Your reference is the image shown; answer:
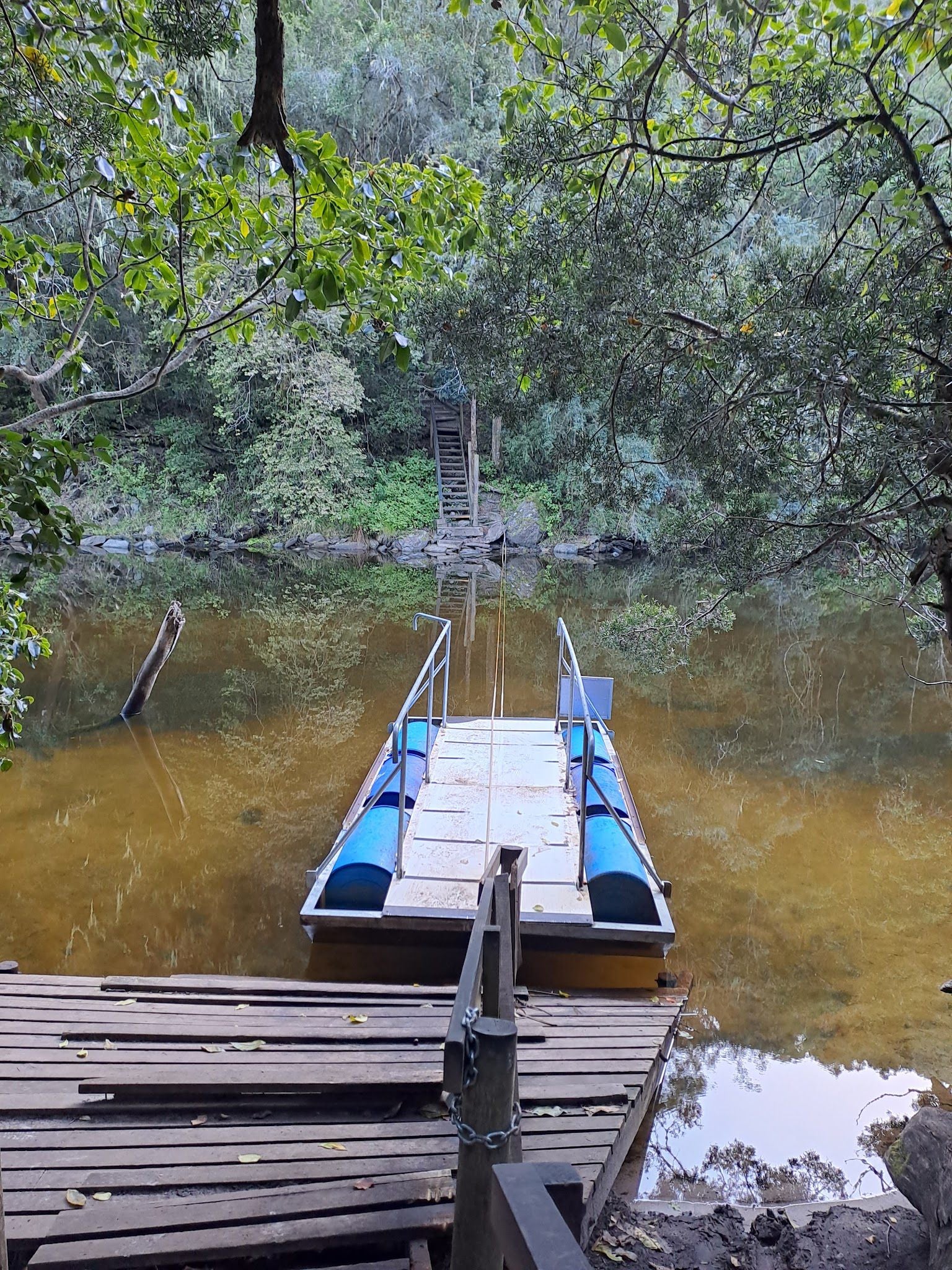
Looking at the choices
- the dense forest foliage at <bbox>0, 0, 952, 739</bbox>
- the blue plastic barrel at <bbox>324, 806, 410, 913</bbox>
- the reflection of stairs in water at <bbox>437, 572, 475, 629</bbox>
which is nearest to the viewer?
the dense forest foliage at <bbox>0, 0, 952, 739</bbox>

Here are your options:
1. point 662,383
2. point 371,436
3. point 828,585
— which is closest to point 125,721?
point 662,383

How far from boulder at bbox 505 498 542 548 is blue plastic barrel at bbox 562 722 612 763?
48.3ft

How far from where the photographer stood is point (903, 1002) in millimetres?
4832

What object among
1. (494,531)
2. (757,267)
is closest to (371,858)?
(757,267)

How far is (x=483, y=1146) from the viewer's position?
1816mm

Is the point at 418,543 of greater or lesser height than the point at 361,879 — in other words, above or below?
above

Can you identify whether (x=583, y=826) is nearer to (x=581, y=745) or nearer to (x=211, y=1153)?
(x=581, y=745)

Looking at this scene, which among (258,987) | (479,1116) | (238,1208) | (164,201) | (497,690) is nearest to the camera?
(479,1116)

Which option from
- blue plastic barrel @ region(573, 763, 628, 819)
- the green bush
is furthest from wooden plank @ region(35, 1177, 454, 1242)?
the green bush

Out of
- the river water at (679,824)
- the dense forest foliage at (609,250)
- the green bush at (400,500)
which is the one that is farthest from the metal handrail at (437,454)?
the dense forest foliage at (609,250)

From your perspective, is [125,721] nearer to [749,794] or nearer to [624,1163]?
[749,794]

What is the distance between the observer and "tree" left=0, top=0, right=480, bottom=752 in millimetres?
2316

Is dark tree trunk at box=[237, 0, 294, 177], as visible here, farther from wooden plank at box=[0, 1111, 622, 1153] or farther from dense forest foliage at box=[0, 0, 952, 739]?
wooden plank at box=[0, 1111, 622, 1153]

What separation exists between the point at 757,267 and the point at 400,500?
18949 millimetres
